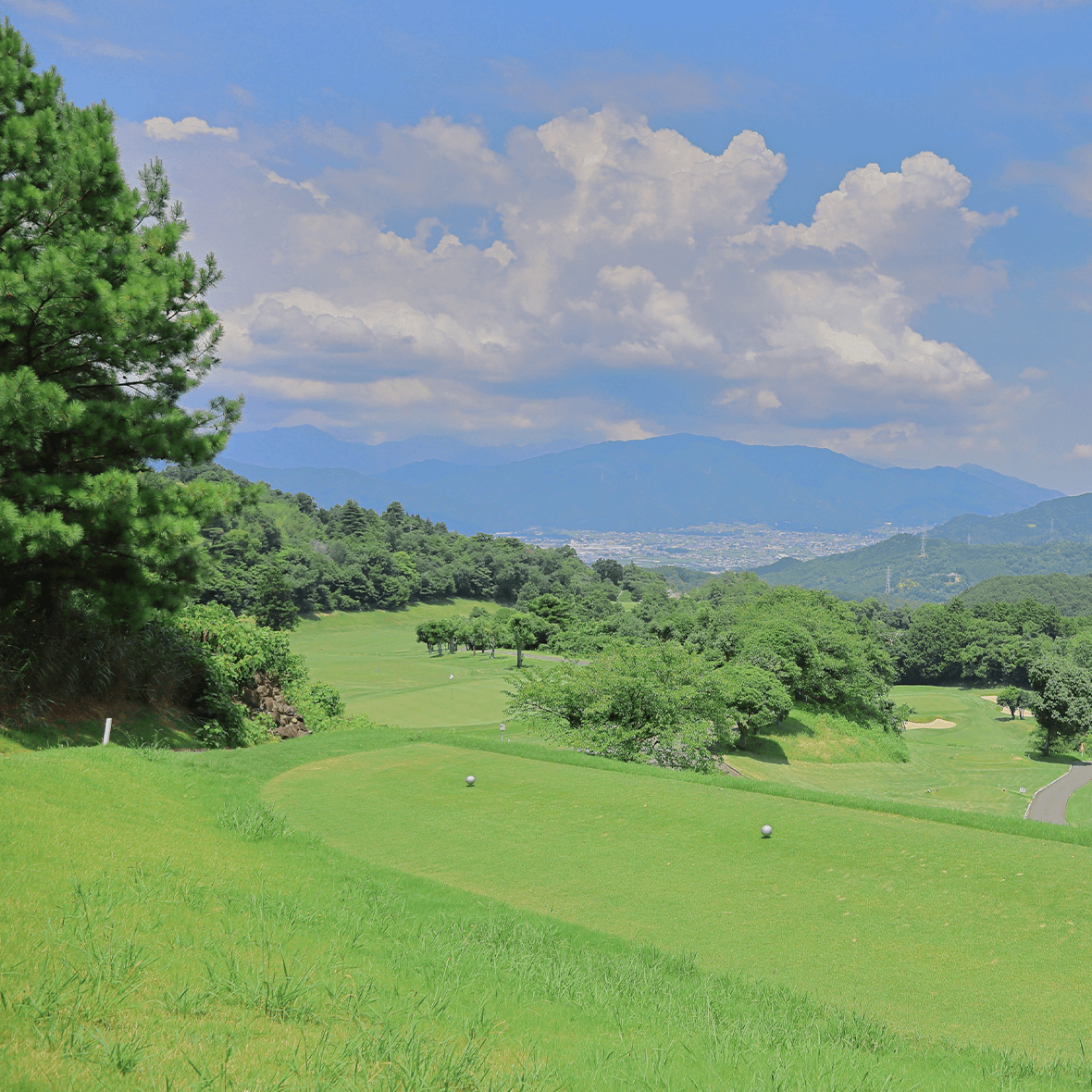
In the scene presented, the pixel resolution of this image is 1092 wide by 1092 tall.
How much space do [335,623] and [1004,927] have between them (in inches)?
4036

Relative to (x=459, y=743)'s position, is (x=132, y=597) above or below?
above

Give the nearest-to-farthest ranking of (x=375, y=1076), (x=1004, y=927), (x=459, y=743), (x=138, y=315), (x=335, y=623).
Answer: (x=375, y=1076), (x=1004, y=927), (x=138, y=315), (x=459, y=743), (x=335, y=623)

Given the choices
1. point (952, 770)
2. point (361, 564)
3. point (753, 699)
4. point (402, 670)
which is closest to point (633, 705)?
point (753, 699)

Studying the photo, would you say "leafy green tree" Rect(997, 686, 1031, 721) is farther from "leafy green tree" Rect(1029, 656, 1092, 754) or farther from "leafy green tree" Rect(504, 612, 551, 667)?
"leafy green tree" Rect(504, 612, 551, 667)

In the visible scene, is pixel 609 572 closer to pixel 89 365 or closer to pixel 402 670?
pixel 402 670

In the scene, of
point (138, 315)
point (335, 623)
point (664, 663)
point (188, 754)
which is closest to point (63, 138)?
point (138, 315)

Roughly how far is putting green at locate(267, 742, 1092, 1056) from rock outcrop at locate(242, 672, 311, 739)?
299 inches

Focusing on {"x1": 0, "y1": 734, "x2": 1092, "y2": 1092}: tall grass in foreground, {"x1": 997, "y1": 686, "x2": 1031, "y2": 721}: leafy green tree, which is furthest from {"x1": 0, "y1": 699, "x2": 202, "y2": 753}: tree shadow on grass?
{"x1": 997, "y1": 686, "x2": 1031, "y2": 721}: leafy green tree

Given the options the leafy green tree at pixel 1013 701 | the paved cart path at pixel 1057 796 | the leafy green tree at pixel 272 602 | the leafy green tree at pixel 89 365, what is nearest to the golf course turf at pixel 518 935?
the leafy green tree at pixel 89 365

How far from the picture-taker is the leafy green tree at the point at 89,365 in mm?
12086

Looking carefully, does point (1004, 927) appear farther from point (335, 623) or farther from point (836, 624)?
point (335, 623)

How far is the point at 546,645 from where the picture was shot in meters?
79.1

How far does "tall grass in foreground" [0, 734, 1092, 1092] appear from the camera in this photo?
11.1 ft

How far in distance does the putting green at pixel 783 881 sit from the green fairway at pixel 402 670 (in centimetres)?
2467
